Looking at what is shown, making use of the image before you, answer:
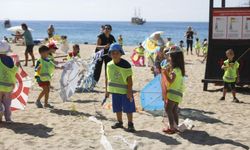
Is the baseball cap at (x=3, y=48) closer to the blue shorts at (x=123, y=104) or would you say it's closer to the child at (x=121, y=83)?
the child at (x=121, y=83)

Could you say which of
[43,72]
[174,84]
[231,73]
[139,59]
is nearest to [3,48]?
[43,72]

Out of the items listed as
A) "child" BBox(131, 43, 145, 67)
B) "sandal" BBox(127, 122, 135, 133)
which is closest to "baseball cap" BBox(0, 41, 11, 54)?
"sandal" BBox(127, 122, 135, 133)

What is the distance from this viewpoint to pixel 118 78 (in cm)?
788

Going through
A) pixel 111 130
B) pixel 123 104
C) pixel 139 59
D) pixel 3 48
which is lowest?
pixel 139 59

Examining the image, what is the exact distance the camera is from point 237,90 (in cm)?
1303

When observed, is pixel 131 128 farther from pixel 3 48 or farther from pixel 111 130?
pixel 3 48

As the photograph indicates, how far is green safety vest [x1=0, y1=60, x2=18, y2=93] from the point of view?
8.16 m

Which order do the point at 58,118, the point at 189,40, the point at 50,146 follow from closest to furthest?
1. the point at 50,146
2. the point at 58,118
3. the point at 189,40

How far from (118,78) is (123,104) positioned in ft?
1.52

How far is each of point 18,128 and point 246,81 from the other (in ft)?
23.4

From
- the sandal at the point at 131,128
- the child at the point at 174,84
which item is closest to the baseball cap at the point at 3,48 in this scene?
the sandal at the point at 131,128

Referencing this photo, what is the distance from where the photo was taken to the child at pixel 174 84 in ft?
25.1

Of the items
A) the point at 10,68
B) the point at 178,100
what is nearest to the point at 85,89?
the point at 10,68

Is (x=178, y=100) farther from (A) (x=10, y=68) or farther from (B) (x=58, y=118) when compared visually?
(A) (x=10, y=68)
